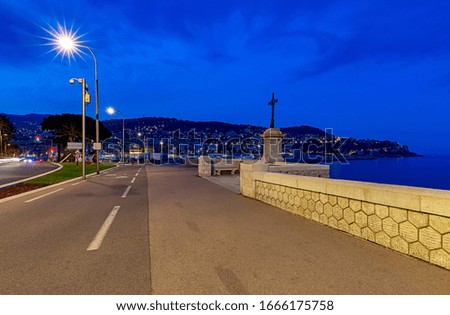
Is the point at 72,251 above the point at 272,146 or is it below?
below

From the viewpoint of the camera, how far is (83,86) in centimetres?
1903

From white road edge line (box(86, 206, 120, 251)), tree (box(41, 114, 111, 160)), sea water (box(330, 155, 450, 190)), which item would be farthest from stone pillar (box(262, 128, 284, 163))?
tree (box(41, 114, 111, 160))

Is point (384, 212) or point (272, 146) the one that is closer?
point (384, 212)

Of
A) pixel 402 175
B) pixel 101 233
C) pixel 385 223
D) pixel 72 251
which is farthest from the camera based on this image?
pixel 402 175

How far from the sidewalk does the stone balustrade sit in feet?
0.70

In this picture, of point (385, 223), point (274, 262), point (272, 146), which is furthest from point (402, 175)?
point (274, 262)

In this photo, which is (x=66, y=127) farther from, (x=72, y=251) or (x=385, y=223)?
(x=385, y=223)

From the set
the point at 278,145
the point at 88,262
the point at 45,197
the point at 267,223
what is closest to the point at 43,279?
the point at 88,262

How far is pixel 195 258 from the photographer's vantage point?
424 centimetres

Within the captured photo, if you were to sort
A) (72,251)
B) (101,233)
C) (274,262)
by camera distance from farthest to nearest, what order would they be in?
(101,233)
(72,251)
(274,262)

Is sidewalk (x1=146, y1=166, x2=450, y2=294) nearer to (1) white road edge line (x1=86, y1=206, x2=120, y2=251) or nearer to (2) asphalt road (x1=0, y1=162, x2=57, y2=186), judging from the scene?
(1) white road edge line (x1=86, y1=206, x2=120, y2=251)

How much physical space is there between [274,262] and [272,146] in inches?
592

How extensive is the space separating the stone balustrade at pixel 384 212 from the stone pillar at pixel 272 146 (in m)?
11.1
